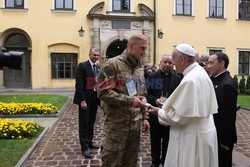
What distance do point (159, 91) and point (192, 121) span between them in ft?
6.71

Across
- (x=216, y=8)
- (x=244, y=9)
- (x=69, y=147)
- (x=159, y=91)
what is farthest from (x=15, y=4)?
(x=159, y=91)

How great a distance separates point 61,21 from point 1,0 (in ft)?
13.0

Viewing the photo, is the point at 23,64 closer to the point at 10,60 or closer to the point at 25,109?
the point at 25,109

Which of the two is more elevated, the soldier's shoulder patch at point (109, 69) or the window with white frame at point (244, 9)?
the window with white frame at point (244, 9)

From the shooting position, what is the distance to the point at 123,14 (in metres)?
20.3

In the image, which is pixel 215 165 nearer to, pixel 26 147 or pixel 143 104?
pixel 143 104

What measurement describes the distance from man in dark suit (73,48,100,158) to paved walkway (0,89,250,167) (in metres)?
0.33

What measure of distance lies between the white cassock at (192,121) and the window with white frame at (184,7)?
19356 millimetres

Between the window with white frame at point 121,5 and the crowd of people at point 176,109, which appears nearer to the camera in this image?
the crowd of people at point 176,109

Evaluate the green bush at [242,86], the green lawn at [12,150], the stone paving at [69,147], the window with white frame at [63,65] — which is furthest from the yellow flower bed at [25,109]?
the green bush at [242,86]

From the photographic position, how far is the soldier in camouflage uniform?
3.56 m

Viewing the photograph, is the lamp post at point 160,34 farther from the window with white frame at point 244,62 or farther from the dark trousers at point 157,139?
the dark trousers at point 157,139

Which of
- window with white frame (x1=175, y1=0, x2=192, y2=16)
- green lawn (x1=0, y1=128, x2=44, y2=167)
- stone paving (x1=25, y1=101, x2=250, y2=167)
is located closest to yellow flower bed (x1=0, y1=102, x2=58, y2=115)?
stone paving (x1=25, y1=101, x2=250, y2=167)

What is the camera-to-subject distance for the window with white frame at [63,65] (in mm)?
20078
